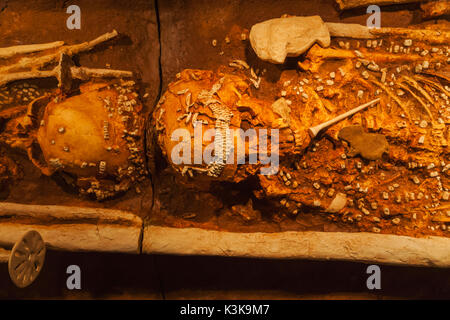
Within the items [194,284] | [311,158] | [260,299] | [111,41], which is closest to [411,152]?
[311,158]

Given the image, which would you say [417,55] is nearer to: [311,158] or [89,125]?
[311,158]

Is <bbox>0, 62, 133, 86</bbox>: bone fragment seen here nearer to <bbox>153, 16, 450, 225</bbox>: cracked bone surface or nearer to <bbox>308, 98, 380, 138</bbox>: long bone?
<bbox>153, 16, 450, 225</bbox>: cracked bone surface

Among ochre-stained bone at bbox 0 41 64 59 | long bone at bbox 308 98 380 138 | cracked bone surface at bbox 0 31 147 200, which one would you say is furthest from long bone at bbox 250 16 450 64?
ochre-stained bone at bbox 0 41 64 59

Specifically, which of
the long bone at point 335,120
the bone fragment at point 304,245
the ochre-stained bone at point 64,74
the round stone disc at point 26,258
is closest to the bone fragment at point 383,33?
the long bone at point 335,120

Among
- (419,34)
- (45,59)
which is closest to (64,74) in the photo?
(45,59)

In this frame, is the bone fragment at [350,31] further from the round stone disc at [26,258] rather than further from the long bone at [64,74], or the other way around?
the round stone disc at [26,258]

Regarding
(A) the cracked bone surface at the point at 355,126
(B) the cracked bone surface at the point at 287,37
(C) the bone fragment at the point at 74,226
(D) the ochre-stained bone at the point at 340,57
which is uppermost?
(B) the cracked bone surface at the point at 287,37
